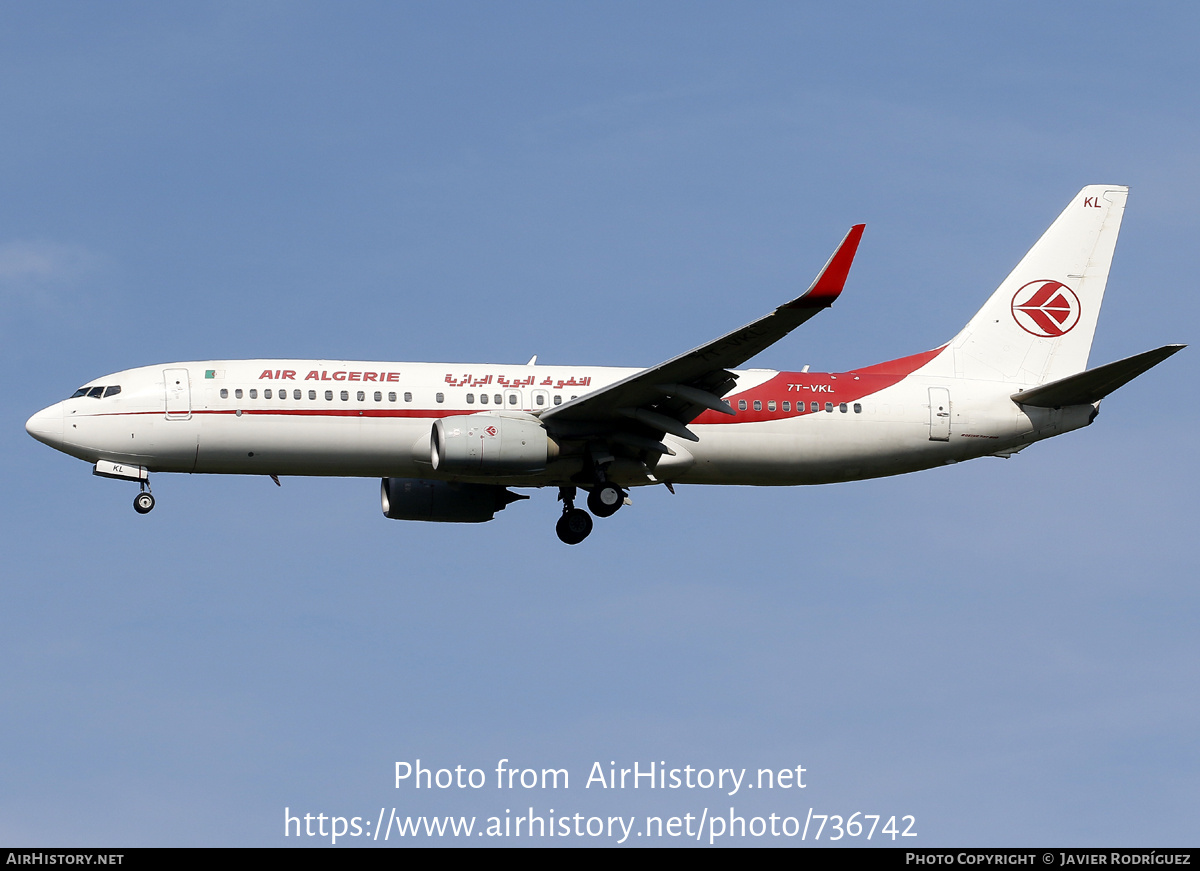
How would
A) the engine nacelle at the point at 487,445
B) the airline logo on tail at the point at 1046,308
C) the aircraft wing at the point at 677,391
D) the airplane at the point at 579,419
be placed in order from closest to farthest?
the aircraft wing at the point at 677,391
the engine nacelle at the point at 487,445
the airplane at the point at 579,419
the airline logo on tail at the point at 1046,308

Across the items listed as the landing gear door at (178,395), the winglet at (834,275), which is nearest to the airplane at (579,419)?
the landing gear door at (178,395)

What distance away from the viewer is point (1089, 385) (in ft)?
135

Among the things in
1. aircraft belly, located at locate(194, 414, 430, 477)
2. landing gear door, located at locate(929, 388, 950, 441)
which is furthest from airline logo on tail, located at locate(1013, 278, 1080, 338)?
aircraft belly, located at locate(194, 414, 430, 477)

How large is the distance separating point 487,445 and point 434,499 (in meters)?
5.41

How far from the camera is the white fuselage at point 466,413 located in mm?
38844

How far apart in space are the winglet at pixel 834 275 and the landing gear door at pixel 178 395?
15.1 metres

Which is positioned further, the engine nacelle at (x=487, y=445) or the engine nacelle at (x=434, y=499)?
the engine nacelle at (x=434, y=499)

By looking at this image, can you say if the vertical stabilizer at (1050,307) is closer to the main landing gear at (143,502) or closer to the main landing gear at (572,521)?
the main landing gear at (572,521)

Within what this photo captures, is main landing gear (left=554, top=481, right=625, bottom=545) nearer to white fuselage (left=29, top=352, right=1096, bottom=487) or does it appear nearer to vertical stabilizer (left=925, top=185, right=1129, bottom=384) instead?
white fuselage (left=29, top=352, right=1096, bottom=487)

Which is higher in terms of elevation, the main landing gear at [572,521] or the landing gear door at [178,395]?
the landing gear door at [178,395]

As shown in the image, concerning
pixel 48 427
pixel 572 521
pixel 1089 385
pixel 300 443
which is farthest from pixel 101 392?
pixel 1089 385

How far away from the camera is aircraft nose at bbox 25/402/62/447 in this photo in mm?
39281

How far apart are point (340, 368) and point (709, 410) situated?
9.27 meters
